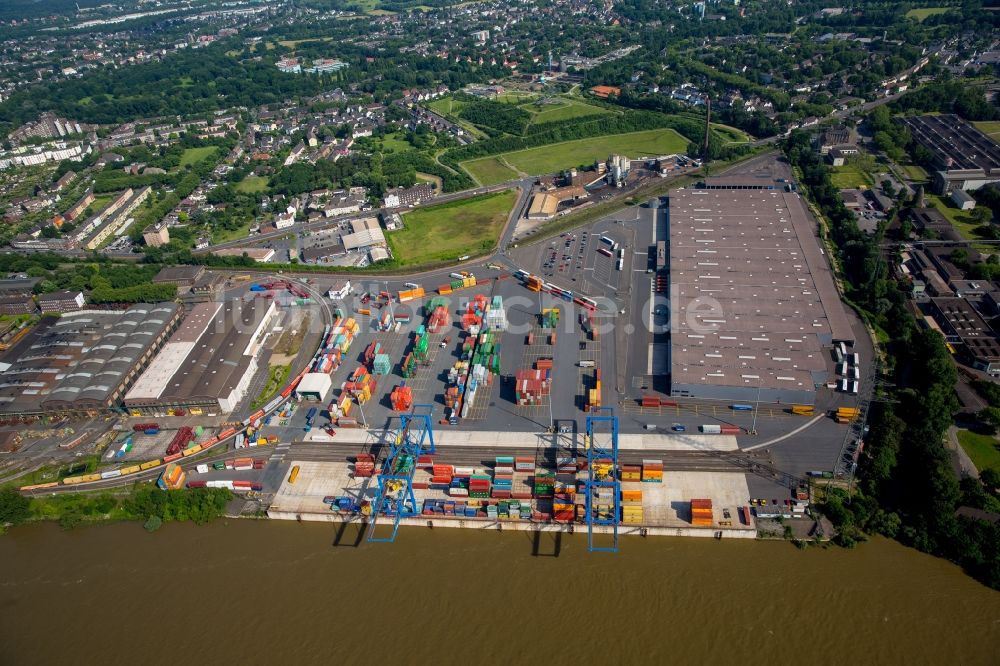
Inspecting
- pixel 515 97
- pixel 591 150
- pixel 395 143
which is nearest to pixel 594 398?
pixel 591 150

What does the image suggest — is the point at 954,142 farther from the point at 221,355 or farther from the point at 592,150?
the point at 221,355

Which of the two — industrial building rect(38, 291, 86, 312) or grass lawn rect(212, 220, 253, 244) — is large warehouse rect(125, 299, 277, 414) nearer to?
industrial building rect(38, 291, 86, 312)

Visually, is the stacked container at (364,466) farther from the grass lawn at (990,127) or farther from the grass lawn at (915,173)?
the grass lawn at (990,127)

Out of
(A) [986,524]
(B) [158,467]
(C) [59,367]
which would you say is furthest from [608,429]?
(C) [59,367]

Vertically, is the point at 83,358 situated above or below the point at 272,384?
above

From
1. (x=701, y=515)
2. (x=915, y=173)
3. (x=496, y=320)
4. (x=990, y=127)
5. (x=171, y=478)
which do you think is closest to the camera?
(x=701, y=515)

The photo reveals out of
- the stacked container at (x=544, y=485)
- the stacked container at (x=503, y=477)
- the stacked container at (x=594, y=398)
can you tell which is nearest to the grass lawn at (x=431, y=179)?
the stacked container at (x=594, y=398)

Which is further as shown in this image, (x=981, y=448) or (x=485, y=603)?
(x=981, y=448)

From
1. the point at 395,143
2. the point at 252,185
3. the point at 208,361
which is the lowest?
the point at 208,361
